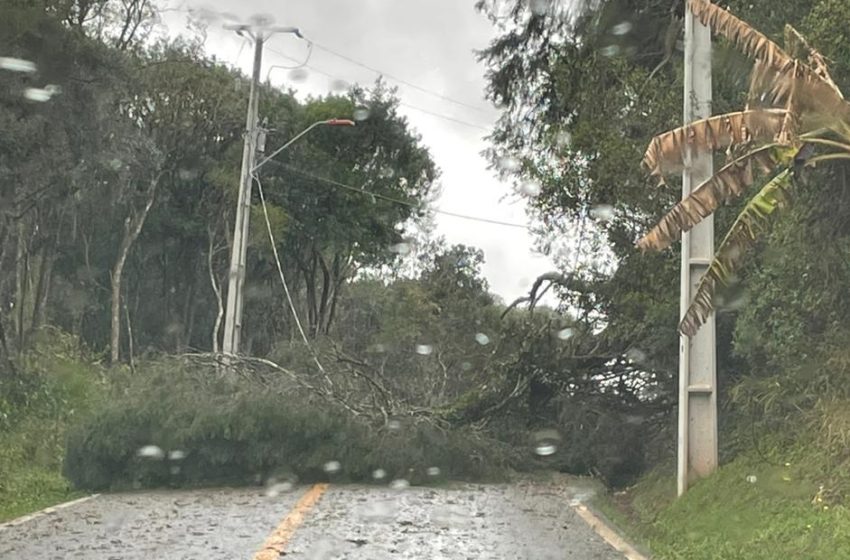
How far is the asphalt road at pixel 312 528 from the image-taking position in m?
10.3

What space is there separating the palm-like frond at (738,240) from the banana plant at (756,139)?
0.04ft

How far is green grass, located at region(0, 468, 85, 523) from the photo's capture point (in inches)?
575

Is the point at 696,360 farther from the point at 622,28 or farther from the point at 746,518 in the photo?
the point at 622,28

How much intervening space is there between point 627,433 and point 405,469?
3906 mm

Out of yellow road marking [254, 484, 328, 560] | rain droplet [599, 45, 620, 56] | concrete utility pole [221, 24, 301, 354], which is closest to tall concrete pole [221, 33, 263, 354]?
concrete utility pole [221, 24, 301, 354]

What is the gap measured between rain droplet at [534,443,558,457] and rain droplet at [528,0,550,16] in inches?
313

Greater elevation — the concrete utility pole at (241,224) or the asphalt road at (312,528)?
the concrete utility pole at (241,224)

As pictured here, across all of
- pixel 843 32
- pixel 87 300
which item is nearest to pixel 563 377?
pixel 843 32

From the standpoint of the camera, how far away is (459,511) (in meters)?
14.5

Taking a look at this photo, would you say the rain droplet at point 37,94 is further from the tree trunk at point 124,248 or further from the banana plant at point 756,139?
the tree trunk at point 124,248

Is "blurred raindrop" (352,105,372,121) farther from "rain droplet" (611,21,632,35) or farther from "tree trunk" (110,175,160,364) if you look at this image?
"rain droplet" (611,21,632,35)

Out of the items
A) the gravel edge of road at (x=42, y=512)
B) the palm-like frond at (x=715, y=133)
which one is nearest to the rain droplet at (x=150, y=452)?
the gravel edge of road at (x=42, y=512)

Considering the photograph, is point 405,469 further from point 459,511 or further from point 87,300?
point 87,300

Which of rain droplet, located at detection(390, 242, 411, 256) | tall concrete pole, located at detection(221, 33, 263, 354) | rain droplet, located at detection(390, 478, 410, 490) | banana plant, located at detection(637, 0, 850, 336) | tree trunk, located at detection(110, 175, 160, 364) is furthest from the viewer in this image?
rain droplet, located at detection(390, 242, 411, 256)
